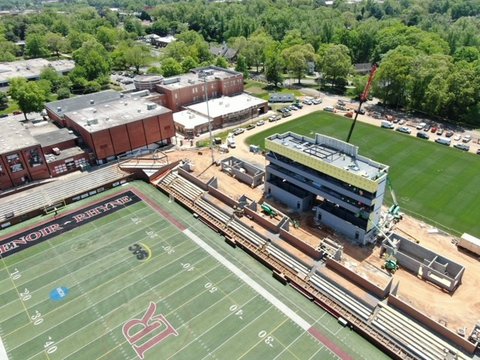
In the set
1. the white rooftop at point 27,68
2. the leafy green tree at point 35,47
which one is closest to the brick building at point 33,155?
the white rooftop at point 27,68

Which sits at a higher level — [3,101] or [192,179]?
[3,101]

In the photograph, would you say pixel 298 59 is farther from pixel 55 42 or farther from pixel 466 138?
pixel 55 42

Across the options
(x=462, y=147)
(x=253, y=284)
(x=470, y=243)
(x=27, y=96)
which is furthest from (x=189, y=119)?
(x=470, y=243)

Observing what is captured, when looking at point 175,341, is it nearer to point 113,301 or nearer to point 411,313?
point 113,301

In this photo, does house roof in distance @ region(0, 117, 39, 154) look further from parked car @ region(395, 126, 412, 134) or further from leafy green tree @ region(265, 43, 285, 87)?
parked car @ region(395, 126, 412, 134)

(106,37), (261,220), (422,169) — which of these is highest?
(106,37)

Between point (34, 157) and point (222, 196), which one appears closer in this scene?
point (222, 196)
